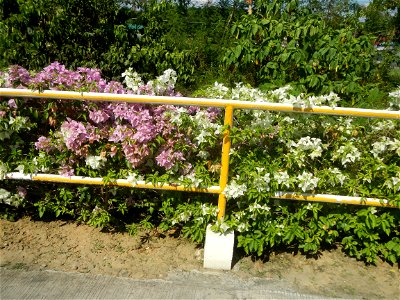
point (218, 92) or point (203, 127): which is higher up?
point (218, 92)

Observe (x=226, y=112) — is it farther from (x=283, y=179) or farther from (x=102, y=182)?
(x=102, y=182)

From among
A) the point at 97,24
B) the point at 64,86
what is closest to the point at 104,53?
the point at 97,24

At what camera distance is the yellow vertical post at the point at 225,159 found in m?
3.20

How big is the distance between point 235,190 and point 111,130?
1034 millimetres

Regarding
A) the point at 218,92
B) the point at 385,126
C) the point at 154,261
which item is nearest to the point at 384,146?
the point at 385,126

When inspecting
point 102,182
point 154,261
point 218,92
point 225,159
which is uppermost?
point 218,92

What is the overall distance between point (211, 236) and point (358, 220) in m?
1.10

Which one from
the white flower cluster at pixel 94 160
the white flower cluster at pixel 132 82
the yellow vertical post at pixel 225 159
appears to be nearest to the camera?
the yellow vertical post at pixel 225 159

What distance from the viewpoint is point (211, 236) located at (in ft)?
11.1

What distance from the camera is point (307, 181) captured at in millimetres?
3273

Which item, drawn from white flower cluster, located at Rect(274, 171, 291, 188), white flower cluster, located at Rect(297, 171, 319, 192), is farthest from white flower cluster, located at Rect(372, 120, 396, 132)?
white flower cluster, located at Rect(274, 171, 291, 188)

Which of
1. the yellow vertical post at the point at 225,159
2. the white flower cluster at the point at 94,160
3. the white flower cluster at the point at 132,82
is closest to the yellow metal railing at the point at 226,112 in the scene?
the yellow vertical post at the point at 225,159

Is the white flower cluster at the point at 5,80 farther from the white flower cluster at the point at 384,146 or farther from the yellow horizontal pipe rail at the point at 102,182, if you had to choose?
the white flower cluster at the point at 384,146

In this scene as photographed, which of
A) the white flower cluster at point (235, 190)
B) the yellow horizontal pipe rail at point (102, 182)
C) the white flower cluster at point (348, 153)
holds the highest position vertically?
the white flower cluster at point (348, 153)
